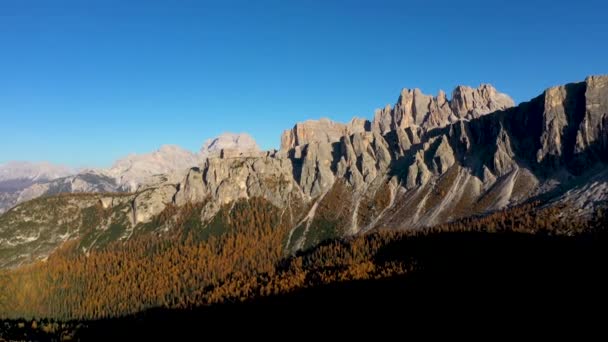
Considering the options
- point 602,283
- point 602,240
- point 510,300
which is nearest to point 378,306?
point 510,300

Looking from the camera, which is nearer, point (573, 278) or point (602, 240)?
point (573, 278)

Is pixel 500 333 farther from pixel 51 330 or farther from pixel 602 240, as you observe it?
pixel 51 330

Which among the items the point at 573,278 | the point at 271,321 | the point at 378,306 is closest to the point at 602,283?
the point at 573,278

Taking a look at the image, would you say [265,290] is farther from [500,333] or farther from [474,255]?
[500,333]

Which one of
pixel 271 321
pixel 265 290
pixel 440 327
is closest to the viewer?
pixel 440 327

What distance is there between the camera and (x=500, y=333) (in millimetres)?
109688

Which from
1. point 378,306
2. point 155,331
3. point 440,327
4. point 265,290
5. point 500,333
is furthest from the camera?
point 265,290

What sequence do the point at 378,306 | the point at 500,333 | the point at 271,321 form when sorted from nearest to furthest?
the point at 500,333, the point at 378,306, the point at 271,321

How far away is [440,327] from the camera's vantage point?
121 m

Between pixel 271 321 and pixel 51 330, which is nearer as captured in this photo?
pixel 271 321

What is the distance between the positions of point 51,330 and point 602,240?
213275mm

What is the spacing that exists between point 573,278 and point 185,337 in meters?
130

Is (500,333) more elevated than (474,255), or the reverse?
(474,255)

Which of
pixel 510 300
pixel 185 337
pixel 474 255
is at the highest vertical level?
pixel 474 255
